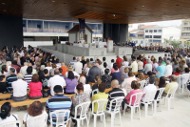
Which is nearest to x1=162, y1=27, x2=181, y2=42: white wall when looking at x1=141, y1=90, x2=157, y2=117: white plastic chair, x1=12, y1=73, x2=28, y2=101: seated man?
x1=141, y1=90, x2=157, y2=117: white plastic chair

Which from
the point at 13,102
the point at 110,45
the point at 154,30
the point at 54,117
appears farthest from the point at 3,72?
the point at 154,30

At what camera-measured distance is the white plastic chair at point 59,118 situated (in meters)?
3.52

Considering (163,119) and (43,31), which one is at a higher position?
(43,31)

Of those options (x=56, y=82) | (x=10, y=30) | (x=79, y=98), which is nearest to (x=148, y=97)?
(x=79, y=98)

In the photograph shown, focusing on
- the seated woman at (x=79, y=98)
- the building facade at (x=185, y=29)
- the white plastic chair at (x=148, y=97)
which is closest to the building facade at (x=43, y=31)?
the white plastic chair at (x=148, y=97)

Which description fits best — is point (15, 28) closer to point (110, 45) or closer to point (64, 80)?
point (110, 45)

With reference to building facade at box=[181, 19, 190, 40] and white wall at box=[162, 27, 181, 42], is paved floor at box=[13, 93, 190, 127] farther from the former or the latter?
building facade at box=[181, 19, 190, 40]

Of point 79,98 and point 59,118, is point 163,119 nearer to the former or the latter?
point 79,98

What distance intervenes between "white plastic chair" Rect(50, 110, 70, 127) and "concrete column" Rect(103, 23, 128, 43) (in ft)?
77.9

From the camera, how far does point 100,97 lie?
4164 mm

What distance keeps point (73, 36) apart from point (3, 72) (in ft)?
52.4

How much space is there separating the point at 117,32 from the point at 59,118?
78.9 ft

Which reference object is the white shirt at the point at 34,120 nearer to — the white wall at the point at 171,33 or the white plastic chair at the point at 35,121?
the white plastic chair at the point at 35,121

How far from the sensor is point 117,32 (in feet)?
88.0
